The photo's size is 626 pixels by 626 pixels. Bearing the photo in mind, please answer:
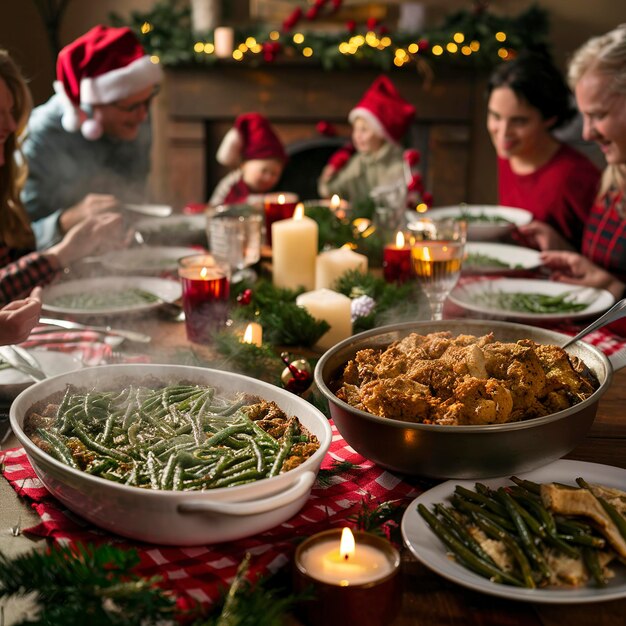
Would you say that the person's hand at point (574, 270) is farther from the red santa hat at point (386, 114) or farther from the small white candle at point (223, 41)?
the small white candle at point (223, 41)

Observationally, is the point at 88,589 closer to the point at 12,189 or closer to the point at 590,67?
the point at 12,189

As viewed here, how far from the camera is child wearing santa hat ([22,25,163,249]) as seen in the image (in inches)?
128

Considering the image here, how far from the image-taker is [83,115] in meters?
3.32

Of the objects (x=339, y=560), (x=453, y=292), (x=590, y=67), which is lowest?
(x=453, y=292)

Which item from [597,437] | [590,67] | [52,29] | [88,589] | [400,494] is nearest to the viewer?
[88,589]

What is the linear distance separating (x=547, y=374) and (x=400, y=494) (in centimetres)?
25

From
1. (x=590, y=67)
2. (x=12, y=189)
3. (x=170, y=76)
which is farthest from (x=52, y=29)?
(x=590, y=67)

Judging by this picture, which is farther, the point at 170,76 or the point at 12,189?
the point at 170,76

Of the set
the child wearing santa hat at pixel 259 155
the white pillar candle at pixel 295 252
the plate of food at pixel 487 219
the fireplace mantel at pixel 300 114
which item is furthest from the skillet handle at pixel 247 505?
the fireplace mantel at pixel 300 114

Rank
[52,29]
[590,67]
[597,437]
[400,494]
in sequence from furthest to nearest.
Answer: [52,29] → [590,67] → [597,437] → [400,494]

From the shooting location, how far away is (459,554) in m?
0.79

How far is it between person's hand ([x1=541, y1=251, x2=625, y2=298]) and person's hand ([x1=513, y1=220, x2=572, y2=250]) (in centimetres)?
32

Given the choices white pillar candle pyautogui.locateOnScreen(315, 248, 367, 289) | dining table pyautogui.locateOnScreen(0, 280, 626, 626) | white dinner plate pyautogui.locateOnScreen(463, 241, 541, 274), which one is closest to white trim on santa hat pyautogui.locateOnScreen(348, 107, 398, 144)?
white dinner plate pyautogui.locateOnScreen(463, 241, 541, 274)

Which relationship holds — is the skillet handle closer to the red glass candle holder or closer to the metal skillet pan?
the metal skillet pan
